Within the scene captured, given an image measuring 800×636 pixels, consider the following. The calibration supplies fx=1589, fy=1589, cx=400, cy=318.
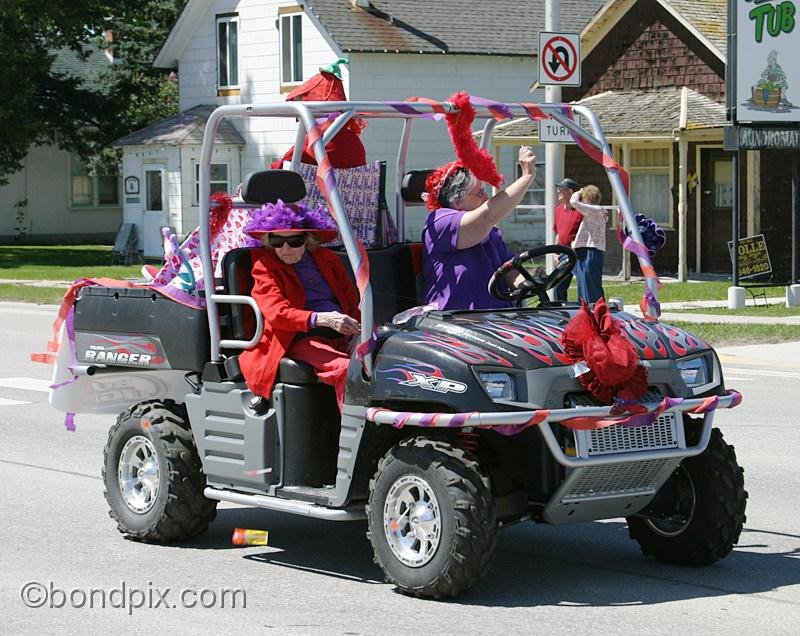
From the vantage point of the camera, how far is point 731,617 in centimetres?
666

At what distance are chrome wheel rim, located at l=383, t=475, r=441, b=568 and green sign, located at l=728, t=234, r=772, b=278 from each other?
16.9 m

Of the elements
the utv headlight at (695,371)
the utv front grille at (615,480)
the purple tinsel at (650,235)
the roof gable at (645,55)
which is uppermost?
the roof gable at (645,55)

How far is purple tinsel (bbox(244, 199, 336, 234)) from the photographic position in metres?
7.66

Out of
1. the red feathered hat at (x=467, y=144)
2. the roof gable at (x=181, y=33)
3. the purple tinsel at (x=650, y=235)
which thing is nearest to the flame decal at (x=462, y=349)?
the red feathered hat at (x=467, y=144)

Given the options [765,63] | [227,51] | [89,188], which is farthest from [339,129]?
[89,188]

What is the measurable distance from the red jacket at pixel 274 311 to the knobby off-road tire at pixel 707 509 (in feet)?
6.29

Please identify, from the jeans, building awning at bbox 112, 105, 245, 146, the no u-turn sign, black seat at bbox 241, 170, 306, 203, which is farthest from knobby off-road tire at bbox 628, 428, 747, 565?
building awning at bbox 112, 105, 245, 146

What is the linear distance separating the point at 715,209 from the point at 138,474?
71.3 ft

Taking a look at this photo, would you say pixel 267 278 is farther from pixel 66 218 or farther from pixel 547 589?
pixel 66 218

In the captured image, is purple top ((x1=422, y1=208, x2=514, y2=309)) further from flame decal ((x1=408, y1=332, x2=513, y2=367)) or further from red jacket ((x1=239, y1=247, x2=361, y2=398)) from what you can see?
flame decal ((x1=408, y1=332, x2=513, y2=367))

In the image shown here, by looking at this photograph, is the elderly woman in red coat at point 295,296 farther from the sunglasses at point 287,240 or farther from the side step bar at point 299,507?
the side step bar at point 299,507

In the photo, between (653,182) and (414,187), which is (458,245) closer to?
(414,187)

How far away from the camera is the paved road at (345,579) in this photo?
21.8ft

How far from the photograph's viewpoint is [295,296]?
7711 mm
